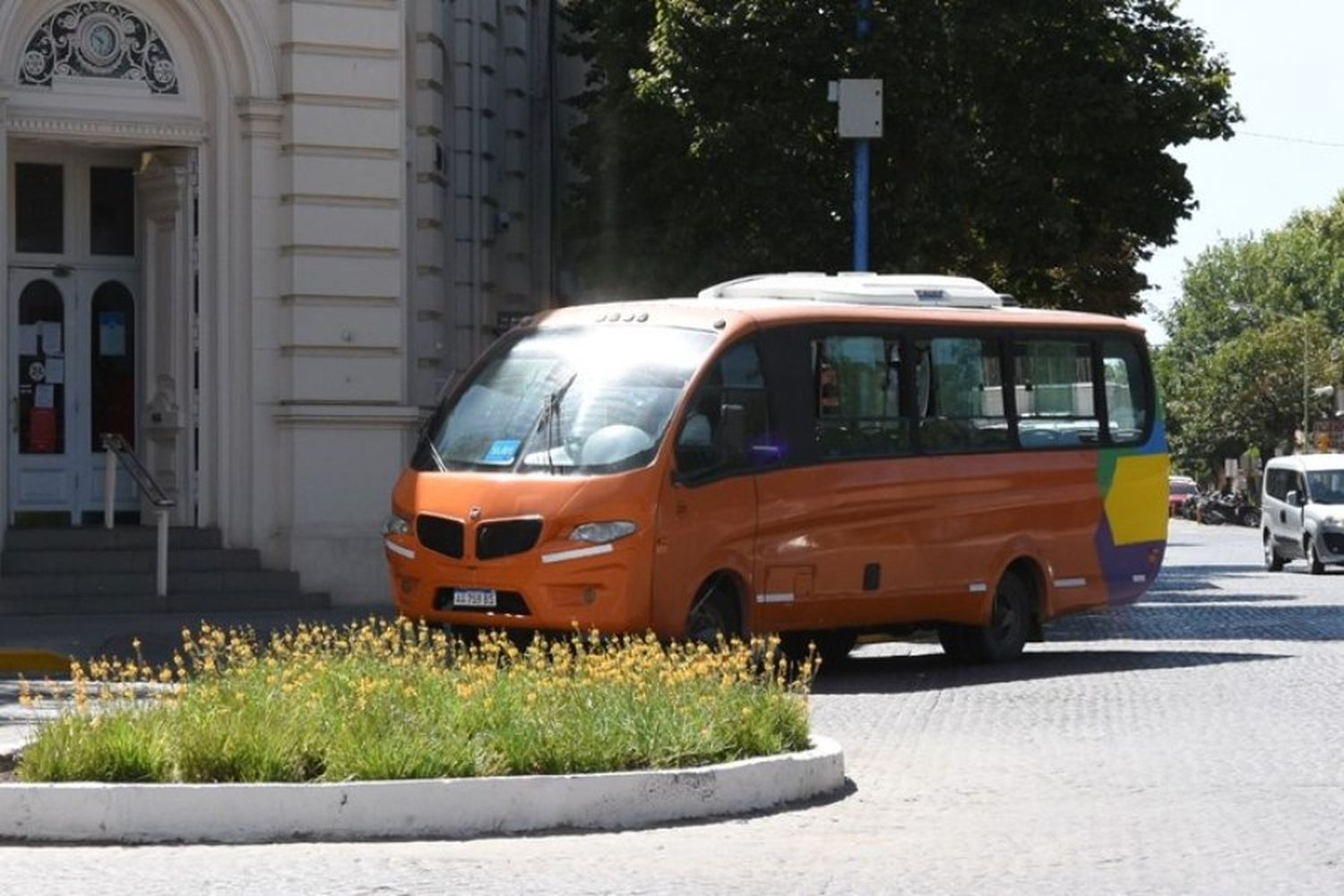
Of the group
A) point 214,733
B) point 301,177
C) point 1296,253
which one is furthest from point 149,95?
point 1296,253

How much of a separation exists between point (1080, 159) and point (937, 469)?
1570cm

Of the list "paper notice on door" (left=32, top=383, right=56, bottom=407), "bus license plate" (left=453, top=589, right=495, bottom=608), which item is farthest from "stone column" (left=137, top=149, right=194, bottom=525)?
"bus license plate" (left=453, top=589, right=495, bottom=608)

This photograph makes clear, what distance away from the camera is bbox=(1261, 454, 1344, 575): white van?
44719mm

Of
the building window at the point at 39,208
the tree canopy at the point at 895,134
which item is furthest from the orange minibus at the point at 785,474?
the tree canopy at the point at 895,134

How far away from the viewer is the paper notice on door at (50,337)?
91.7 ft

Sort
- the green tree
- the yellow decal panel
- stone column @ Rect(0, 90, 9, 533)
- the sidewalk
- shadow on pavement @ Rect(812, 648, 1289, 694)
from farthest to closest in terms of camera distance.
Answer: the green tree → stone column @ Rect(0, 90, 9, 533) → the yellow decal panel → the sidewalk → shadow on pavement @ Rect(812, 648, 1289, 694)

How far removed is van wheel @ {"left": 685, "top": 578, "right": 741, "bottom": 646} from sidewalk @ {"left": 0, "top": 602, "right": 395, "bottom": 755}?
13.2 ft

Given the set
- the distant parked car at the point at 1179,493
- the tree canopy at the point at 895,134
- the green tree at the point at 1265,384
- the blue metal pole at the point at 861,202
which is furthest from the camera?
the green tree at the point at 1265,384

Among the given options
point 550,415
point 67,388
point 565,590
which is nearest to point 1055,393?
point 550,415

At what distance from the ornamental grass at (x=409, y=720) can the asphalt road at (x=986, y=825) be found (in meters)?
0.50

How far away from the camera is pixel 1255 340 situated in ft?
418

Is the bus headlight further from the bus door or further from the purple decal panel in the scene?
the purple decal panel

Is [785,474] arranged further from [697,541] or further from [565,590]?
[565,590]

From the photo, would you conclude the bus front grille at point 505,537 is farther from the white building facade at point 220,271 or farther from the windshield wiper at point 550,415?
the white building facade at point 220,271
